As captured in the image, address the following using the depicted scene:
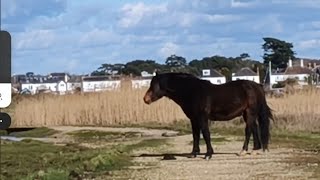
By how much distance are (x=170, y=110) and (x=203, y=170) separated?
22.7 meters

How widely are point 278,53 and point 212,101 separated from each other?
250 feet

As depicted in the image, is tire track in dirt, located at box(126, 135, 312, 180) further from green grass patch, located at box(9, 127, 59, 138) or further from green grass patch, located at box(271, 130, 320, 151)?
green grass patch, located at box(9, 127, 59, 138)

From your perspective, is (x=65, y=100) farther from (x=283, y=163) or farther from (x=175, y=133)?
(x=283, y=163)

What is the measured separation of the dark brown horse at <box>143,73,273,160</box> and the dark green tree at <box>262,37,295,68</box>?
70157mm

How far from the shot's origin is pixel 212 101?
52.5 feet

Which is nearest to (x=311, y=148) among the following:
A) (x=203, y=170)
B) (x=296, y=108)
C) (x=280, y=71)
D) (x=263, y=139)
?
(x=263, y=139)

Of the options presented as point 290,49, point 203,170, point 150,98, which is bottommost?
point 203,170

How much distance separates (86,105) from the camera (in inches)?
1500

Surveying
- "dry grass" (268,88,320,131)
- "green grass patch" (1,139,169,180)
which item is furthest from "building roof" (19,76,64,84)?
"green grass patch" (1,139,169,180)

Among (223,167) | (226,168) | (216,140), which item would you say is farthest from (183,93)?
(216,140)

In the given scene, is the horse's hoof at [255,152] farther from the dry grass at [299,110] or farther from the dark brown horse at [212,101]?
the dry grass at [299,110]

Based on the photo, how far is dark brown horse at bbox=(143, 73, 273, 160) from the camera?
16.0 meters

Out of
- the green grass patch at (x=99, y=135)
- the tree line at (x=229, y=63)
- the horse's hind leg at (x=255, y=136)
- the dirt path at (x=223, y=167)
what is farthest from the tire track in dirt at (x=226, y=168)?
the tree line at (x=229, y=63)

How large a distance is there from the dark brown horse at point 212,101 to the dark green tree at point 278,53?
70.2 metres
